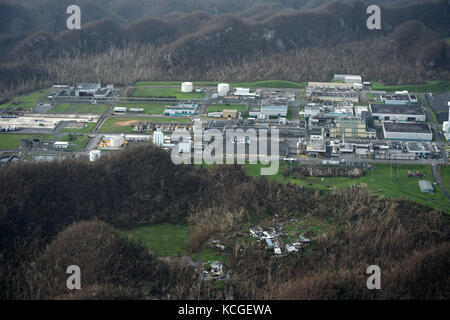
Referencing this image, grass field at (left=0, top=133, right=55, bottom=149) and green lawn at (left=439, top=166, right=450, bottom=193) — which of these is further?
grass field at (left=0, top=133, right=55, bottom=149)

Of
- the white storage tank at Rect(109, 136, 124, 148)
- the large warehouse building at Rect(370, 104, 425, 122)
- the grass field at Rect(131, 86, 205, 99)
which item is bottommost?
the white storage tank at Rect(109, 136, 124, 148)

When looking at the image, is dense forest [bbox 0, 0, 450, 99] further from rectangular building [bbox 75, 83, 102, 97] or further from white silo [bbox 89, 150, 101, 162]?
white silo [bbox 89, 150, 101, 162]

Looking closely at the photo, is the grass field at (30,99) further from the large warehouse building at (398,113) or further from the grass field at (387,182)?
the large warehouse building at (398,113)

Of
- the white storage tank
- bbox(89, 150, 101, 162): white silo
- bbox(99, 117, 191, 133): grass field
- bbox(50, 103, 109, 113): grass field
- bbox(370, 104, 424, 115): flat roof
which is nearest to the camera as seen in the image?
bbox(89, 150, 101, 162): white silo

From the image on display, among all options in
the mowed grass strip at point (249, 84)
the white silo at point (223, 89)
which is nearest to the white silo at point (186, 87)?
the mowed grass strip at point (249, 84)

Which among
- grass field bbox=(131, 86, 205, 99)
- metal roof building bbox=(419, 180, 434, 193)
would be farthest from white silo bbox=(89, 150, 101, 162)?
metal roof building bbox=(419, 180, 434, 193)
